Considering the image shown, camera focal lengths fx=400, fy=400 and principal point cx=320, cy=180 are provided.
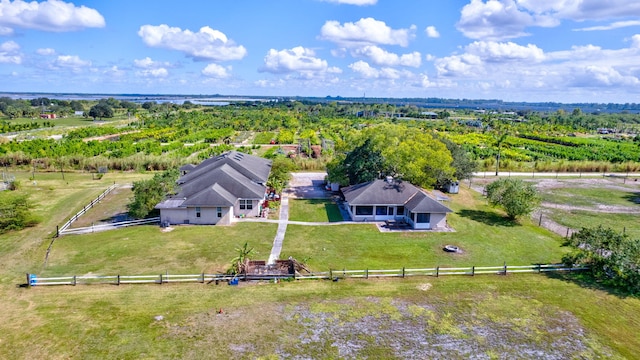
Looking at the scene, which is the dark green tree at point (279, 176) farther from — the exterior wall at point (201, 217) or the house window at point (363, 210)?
the house window at point (363, 210)

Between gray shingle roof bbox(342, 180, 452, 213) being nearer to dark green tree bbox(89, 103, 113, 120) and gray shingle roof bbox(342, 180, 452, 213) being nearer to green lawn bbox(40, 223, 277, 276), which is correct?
green lawn bbox(40, 223, 277, 276)

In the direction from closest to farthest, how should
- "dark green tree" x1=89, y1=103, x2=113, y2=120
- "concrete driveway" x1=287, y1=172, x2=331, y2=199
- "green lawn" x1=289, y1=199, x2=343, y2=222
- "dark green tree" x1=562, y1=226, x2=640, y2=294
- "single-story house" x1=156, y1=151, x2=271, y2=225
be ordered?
"dark green tree" x1=562, y1=226, x2=640, y2=294 → "single-story house" x1=156, y1=151, x2=271, y2=225 → "green lawn" x1=289, y1=199, x2=343, y2=222 → "concrete driveway" x1=287, y1=172, x2=331, y2=199 → "dark green tree" x1=89, y1=103, x2=113, y2=120

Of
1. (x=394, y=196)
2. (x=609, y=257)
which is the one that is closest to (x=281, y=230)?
(x=394, y=196)

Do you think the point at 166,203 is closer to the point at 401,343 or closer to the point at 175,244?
the point at 175,244

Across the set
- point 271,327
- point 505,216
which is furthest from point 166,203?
→ point 505,216

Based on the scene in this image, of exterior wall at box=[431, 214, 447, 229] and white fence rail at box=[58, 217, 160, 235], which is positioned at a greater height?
exterior wall at box=[431, 214, 447, 229]

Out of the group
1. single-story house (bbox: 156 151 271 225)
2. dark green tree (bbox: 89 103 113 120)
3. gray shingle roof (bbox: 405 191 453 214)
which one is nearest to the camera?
gray shingle roof (bbox: 405 191 453 214)

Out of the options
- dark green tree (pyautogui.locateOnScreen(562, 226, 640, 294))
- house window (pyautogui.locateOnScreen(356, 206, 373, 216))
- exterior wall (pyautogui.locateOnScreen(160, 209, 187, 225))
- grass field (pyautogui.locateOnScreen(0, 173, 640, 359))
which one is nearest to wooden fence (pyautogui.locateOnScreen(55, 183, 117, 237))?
grass field (pyautogui.locateOnScreen(0, 173, 640, 359))

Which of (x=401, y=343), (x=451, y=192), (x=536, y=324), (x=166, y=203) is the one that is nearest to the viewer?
(x=401, y=343)
